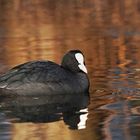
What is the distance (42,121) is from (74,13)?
19.3 m

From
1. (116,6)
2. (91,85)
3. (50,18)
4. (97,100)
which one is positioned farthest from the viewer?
(116,6)

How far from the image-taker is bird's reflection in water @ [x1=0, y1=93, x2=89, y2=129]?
10.2 metres

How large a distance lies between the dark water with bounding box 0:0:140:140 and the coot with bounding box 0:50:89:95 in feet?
0.60

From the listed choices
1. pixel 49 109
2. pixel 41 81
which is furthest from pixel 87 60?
pixel 49 109

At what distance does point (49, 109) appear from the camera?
11.1m

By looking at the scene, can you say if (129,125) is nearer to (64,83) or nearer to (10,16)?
(64,83)

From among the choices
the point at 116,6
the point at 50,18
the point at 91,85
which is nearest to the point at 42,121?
the point at 91,85

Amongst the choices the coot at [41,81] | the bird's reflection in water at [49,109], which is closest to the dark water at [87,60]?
the bird's reflection in water at [49,109]

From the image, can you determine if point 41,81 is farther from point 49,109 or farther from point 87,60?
point 87,60

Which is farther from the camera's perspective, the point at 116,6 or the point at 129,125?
the point at 116,6

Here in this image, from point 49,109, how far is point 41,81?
1117 millimetres

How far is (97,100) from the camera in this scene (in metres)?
11.6

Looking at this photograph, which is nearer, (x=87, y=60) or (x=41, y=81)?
(x=41, y=81)

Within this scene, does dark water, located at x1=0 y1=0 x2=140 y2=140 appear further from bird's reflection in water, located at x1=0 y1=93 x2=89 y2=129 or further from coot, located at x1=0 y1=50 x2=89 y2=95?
coot, located at x1=0 y1=50 x2=89 y2=95
